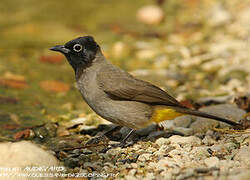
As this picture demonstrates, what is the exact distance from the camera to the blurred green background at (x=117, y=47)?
17.6ft

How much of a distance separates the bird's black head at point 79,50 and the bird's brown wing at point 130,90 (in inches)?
10.5

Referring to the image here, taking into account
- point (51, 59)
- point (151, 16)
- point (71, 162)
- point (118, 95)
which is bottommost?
point (71, 162)

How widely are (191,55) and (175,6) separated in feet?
8.81

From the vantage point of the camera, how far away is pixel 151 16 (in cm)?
858

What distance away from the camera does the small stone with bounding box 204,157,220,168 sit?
3.05m

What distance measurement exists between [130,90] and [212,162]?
135 cm

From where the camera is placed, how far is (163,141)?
3812mm

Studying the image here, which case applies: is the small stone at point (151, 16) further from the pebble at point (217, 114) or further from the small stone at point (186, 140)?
the small stone at point (186, 140)

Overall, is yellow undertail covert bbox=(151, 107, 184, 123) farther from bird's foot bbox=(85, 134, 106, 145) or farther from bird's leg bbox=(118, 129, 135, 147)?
bird's foot bbox=(85, 134, 106, 145)

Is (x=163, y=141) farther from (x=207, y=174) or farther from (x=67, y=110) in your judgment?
(x=67, y=110)

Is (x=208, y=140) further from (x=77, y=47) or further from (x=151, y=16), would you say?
(x=151, y=16)

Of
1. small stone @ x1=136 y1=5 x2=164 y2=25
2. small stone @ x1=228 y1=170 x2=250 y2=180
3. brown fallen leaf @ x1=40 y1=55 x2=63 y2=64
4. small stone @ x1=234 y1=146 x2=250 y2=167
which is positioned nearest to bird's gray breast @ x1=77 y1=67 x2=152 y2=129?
small stone @ x1=234 y1=146 x2=250 y2=167

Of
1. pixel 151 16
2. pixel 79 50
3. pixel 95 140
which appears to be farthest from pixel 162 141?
pixel 151 16

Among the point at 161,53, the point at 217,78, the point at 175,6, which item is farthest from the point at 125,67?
the point at 175,6
